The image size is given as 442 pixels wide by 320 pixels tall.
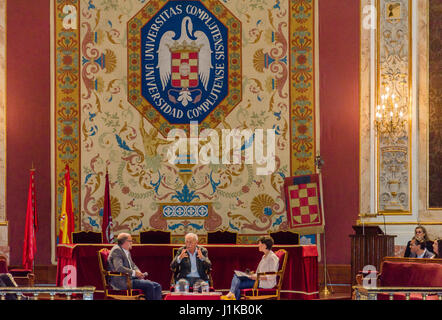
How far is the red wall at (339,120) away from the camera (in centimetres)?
1279

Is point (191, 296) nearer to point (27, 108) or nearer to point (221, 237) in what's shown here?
point (221, 237)

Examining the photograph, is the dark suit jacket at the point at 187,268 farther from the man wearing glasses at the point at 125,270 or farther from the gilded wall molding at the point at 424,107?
the gilded wall molding at the point at 424,107

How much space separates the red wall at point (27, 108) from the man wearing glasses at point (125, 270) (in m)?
4.34

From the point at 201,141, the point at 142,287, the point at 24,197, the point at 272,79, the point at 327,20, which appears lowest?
the point at 142,287

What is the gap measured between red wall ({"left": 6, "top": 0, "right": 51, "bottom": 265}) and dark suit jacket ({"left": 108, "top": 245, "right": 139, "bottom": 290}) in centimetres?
435

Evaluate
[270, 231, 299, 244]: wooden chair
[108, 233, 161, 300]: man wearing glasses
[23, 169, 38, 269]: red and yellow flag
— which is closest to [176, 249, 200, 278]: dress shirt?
[108, 233, 161, 300]: man wearing glasses

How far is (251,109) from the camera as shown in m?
13.0

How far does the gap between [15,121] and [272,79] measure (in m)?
4.41

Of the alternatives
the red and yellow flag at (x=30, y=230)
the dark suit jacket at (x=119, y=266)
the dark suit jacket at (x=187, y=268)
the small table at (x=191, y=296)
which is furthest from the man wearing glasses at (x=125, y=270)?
the red and yellow flag at (x=30, y=230)

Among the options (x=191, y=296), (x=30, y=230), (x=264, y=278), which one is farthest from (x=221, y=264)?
(x=30, y=230)

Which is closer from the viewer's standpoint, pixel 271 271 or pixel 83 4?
pixel 271 271

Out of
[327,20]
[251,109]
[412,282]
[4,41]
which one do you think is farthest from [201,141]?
[412,282]

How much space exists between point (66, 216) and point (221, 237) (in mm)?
2529

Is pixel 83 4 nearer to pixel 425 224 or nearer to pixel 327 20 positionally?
pixel 327 20
